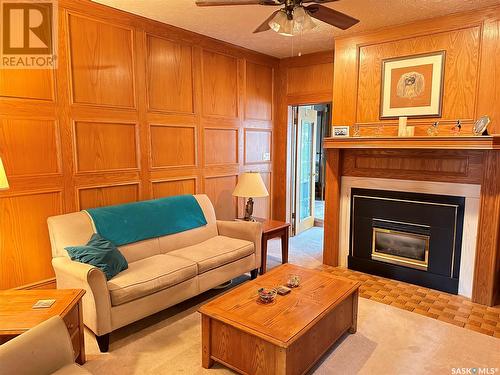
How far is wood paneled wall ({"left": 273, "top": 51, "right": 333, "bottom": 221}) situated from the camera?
4.73 metres

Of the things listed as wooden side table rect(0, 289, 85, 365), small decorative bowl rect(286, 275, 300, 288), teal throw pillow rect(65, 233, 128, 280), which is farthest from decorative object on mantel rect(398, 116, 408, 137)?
wooden side table rect(0, 289, 85, 365)

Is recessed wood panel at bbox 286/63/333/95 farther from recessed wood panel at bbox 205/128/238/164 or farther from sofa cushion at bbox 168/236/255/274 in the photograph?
sofa cushion at bbox 168/236/255/274

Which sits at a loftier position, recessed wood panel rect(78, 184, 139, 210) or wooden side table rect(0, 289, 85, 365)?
recessed wood panel rect(78, 184, 139, 210)

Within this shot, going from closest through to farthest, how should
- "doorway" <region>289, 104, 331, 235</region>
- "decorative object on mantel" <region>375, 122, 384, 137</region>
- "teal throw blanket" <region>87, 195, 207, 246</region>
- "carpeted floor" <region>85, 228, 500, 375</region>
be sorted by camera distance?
"carpeted floor" <region>85, 228, 500, 375</region> → "teal throw blanket" <region>87, 195, 207, 246</region> → "decorative object on mantel" <region>375, 122, 384, 137</region> → "doorway" <region>289, 104, 331, 235</region>

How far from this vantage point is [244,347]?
2107mm

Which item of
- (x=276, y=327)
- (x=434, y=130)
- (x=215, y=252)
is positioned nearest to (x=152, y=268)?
(x=215, y=252)

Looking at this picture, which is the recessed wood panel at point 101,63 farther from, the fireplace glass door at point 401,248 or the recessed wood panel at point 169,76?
the fireplace glass door at point 401,248

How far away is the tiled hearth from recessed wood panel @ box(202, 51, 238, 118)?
2.58 meters

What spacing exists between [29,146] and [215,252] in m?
1.80

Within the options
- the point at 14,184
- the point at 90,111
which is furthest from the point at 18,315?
the point at 90,111

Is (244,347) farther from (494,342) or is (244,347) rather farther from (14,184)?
(14,184)

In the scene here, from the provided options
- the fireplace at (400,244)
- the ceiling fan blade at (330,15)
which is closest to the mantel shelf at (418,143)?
the fireplace at (400,244)

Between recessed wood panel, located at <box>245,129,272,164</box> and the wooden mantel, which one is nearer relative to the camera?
the wooden mantel

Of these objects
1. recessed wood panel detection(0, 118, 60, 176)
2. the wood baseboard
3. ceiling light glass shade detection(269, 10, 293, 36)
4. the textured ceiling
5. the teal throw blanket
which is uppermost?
the textured ceiling
